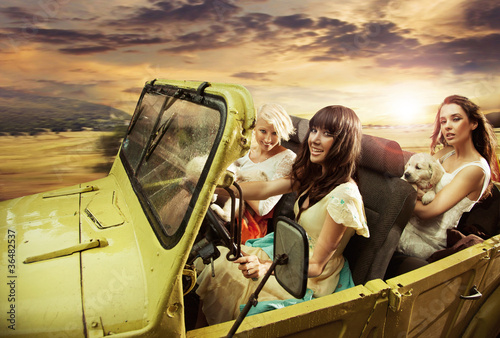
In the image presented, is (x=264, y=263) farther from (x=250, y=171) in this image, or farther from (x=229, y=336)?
(x=250, y=171)

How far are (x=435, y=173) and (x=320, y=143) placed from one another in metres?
0.92

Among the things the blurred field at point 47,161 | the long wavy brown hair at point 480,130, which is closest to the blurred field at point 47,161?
the blurred field at point 47,161

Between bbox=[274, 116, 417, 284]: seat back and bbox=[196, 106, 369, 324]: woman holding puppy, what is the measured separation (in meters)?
0.10

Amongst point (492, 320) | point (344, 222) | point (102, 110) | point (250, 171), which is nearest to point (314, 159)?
point (344, 222)

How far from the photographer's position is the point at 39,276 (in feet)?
3.36

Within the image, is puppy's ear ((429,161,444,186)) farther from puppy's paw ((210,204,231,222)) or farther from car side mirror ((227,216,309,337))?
car side mirror ((227,216,309,337))

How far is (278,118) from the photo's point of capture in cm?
266

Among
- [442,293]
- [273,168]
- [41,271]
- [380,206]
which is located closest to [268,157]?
[273,168]

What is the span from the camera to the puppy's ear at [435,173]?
221cm

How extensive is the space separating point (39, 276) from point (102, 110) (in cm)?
345

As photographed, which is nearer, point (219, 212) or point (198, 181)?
point (198, 181)

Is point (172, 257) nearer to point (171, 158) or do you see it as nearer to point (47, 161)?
point (171, 158)

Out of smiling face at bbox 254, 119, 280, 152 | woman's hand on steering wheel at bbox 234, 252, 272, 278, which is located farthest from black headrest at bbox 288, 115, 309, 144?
woman's hand on steering wheel at bbox 234, 252, 272, 278

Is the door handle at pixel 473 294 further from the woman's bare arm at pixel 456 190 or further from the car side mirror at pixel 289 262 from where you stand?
the car side mirror at pixel 289 262
